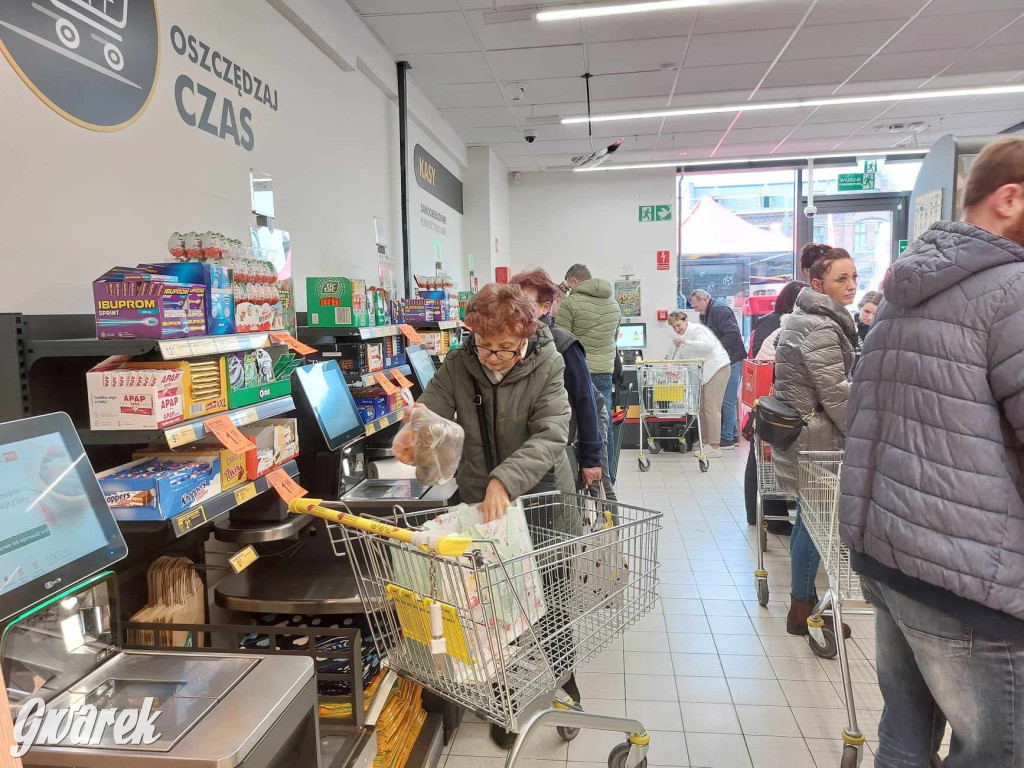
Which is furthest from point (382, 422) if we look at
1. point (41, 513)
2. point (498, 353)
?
point (41, 513)

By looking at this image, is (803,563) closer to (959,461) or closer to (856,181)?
(959,461)

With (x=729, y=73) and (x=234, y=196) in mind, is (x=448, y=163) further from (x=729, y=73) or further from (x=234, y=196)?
(x=234, y=196)

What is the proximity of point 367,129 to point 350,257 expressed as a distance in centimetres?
114

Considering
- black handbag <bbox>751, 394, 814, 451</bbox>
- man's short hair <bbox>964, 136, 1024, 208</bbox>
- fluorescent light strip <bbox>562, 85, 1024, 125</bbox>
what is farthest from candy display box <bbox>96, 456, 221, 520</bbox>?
fluorescent light strip <bbox>562, 85, 1024, 125</bbox>

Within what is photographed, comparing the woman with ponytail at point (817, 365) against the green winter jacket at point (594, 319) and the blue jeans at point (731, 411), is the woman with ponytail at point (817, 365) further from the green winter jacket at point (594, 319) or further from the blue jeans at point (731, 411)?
the blue jeans at point (731, 411)

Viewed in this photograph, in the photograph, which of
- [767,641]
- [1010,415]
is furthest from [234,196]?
[767,641]

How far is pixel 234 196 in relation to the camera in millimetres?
2963

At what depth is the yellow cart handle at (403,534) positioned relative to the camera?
1275mm

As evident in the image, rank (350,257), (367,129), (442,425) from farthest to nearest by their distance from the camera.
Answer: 1. (367,129)
2. (350,257)
3. (442,425)

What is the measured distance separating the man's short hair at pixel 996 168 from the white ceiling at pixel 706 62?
12.3 ft

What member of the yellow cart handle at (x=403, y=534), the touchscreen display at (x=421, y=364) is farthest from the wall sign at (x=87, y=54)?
the touchscreen display at (x=421, y=364)

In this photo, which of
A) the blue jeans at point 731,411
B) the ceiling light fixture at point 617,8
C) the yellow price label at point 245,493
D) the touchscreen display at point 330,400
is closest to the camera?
the yellow price label at point 245,493

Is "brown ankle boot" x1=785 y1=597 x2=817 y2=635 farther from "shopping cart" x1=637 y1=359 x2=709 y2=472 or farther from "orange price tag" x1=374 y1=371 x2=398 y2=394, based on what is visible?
"shopping cart" x1=637 y1=359 x2=709 y2=472

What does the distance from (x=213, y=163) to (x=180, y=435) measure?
1.69 m
